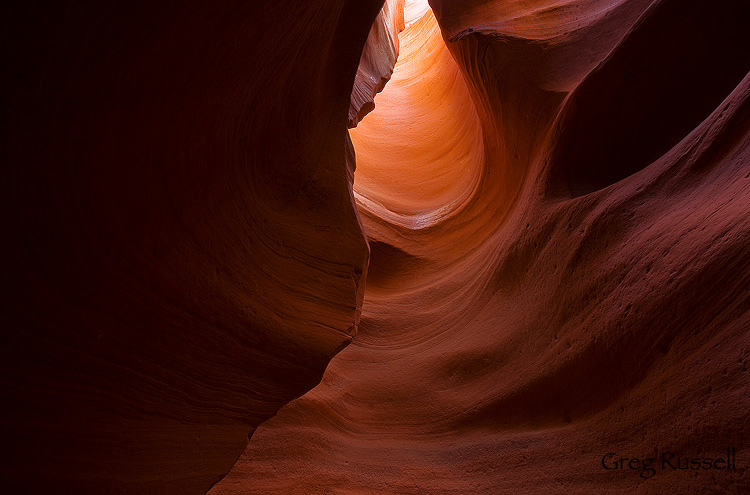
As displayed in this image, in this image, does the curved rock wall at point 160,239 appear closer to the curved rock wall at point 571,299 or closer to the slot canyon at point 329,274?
the slot canyon at point 329,274

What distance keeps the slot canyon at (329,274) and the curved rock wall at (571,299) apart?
0.02 metres

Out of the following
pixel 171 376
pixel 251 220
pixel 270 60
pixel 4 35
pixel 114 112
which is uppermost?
pixel 270 60

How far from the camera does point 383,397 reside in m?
3.51

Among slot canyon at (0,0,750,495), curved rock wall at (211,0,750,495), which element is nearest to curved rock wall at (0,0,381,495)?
slot canyon at (0,0,750,495)

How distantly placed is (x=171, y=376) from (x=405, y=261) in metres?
3.39

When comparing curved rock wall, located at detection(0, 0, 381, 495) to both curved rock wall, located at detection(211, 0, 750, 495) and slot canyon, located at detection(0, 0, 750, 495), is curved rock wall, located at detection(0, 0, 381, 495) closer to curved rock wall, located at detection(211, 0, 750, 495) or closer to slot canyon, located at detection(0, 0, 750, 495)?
slot canyon, located at detection(0, 0, 750, 495)

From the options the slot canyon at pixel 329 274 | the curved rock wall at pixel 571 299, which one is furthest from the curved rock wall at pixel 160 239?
the curved rock wall at pixel 571 299

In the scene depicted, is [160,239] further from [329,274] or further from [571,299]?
[571,299]

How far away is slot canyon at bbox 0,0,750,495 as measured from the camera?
1.45 metres

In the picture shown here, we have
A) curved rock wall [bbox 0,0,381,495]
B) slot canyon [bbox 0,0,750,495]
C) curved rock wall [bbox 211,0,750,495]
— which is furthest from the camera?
curved rock wall [bbox 211,0,750,495]

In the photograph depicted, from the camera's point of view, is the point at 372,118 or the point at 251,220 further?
the point at 372,118

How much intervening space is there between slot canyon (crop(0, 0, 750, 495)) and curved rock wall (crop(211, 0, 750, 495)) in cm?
2

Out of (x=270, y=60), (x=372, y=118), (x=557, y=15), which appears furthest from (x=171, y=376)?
(x=372, y=118)

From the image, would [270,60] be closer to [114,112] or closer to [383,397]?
[114,112]
